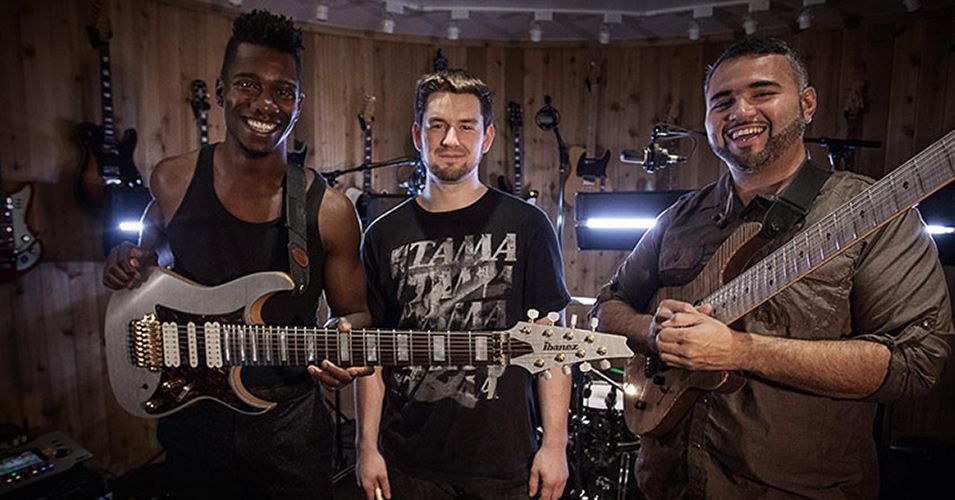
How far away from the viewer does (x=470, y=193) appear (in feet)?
5.84

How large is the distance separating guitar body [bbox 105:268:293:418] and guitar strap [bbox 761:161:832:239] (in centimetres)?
145

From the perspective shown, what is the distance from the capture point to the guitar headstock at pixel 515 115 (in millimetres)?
4918

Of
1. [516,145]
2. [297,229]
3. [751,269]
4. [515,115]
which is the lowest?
[751,269]

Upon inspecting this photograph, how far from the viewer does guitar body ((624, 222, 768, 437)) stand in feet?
4.62

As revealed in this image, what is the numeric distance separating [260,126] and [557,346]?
1.22 metres

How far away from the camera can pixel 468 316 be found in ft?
5.49

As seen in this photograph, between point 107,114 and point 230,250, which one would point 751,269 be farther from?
point 107,114

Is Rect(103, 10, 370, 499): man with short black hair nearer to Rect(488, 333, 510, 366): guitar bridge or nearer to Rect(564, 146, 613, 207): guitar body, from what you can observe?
Rect(488, 333, 510, 366): guitar bridge

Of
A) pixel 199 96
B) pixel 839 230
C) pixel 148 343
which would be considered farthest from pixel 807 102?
pixel 199 96

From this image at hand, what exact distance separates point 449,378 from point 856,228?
1.22 meters

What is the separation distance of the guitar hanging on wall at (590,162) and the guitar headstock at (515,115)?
0.60 meters

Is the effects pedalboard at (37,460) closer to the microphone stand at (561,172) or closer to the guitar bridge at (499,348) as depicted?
the guitar bridge at (499,348)

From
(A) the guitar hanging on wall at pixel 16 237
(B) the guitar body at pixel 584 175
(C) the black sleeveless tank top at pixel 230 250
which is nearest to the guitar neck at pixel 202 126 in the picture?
(A) the guitar hanging on wall at pixel 16 237

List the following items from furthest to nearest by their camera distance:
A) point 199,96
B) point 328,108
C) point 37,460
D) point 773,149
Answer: point 328,108, point 199,96, point 37,460, point 773,149
